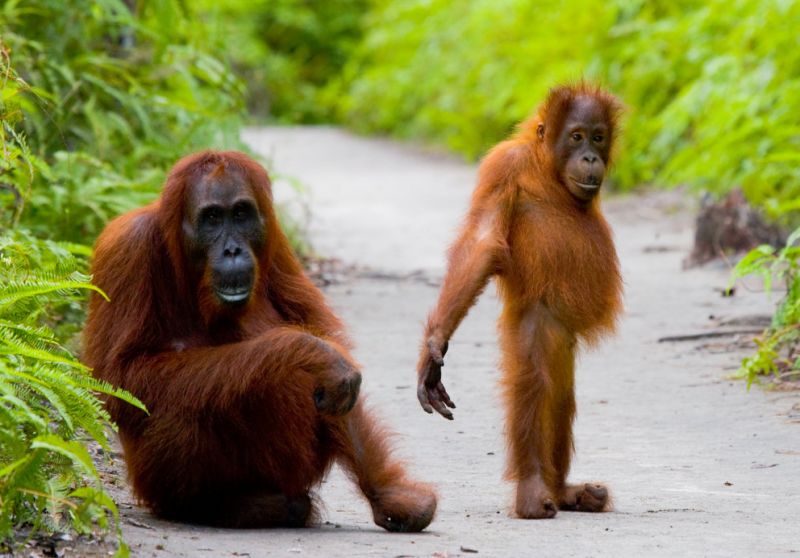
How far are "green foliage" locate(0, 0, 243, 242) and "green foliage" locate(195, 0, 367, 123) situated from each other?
19.4 meters

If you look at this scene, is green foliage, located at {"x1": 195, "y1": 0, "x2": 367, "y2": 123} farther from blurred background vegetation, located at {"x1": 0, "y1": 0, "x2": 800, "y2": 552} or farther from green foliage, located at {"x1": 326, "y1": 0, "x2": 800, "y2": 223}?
blurred background vegetation, located at {"x1": 0, "y1": 0, "x2": 800, "y2": 552}

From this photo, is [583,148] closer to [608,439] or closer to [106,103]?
[608,439]

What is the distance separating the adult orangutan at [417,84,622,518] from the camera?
4.65 meters

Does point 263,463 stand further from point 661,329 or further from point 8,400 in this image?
point 661,329

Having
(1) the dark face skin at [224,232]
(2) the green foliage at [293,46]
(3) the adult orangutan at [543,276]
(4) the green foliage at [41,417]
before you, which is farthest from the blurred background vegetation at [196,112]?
(2) the green foliage at [293,46]

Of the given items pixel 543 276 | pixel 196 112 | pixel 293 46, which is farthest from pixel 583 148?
pixel 293 46

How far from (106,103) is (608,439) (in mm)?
5034

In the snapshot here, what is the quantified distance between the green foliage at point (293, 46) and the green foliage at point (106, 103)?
1943 centimetres

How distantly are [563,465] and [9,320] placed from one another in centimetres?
196

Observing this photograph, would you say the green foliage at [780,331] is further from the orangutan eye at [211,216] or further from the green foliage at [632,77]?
the orangutan eye at [211,216]

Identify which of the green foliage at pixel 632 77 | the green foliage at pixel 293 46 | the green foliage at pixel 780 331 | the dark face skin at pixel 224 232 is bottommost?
the dark face skin at pixel 224 232

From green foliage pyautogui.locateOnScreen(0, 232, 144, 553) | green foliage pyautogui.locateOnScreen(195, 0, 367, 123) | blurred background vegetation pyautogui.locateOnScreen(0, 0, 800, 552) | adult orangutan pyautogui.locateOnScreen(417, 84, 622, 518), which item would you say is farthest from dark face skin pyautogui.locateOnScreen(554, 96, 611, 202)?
green foliage pyautogui.locateOnScreen(195, 0, 367, 123)

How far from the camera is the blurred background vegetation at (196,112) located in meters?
3.95

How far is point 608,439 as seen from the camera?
19.2ft
